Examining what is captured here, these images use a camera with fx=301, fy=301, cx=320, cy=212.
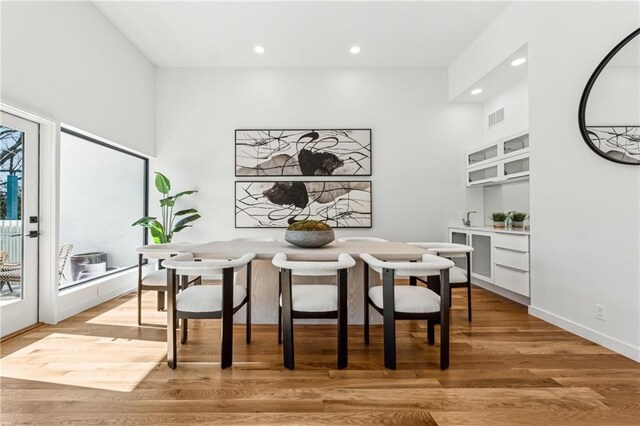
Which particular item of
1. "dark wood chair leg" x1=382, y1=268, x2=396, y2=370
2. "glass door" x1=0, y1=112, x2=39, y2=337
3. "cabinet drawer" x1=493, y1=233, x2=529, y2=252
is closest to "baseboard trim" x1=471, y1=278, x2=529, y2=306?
"cabinet drawer" x1=493, y1=233, x2=529, y2=252

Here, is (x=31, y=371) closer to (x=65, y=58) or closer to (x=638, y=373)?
(x=65, y=58)

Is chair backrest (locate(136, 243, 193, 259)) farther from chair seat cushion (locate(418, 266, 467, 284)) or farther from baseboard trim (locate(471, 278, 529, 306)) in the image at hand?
baseboard trim (locate(471, 278, 529, 306))

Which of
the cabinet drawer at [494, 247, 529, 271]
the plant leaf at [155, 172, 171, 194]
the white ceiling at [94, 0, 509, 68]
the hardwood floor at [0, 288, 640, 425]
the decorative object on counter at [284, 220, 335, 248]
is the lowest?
the hardwood floor at [0, 288, 640, 425]

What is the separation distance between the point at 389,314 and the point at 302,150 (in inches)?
126

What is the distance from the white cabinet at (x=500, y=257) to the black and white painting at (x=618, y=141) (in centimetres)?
109

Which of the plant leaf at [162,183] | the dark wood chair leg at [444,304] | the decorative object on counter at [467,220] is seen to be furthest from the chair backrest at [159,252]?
the decorative object on counter at [467,220]

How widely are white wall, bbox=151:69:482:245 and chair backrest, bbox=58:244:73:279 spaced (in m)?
1.52

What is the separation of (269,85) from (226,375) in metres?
4.07

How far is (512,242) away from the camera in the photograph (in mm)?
3352

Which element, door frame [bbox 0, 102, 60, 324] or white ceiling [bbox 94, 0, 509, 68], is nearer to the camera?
door frame [bbox 0, 102, 60, 324]

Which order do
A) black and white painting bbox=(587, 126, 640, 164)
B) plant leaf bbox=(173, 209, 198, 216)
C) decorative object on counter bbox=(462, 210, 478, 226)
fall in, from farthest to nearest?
decorative object on counter bbox=(462, 210, 478, 226)
plant leaf bbox=(173, 209, 198, 216)
black and white painting bbox=(587, 126, 640, 164)

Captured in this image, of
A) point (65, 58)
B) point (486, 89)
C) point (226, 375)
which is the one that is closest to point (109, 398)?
point (226, 375)

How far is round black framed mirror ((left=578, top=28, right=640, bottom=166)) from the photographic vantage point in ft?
7.06

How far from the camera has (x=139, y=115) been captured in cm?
427
